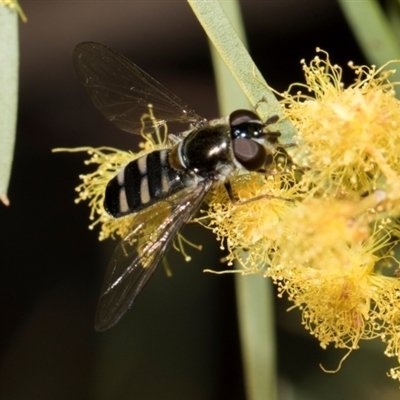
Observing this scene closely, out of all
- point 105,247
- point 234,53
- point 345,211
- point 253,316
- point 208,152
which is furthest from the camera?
point 105,247

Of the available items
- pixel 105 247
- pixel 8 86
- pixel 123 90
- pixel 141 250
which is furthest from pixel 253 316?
pixel 105 247

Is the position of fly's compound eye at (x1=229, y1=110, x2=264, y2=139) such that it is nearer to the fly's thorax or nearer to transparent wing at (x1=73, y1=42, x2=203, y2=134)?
the fly's thorax

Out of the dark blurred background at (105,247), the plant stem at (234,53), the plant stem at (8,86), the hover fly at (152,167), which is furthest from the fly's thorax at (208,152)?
the dark blurred background at (105,247)

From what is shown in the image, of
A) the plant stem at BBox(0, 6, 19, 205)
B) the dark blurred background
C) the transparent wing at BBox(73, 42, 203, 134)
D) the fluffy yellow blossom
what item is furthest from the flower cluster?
the dark blurred background

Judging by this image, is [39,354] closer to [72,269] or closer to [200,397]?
[72,269]

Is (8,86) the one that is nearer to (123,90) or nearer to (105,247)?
(123,90)

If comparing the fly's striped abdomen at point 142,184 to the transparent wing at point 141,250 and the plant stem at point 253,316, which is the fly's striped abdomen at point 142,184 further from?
the plant stem at point 253,316

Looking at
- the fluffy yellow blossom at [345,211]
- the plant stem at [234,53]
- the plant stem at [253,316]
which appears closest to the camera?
the fluffy yellow blossom at [345,211]
